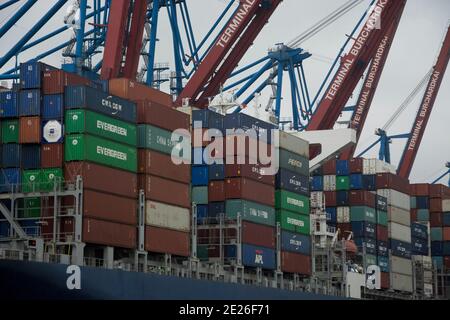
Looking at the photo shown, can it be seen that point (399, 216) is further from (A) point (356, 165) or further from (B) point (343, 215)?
(B) point (343, 215)

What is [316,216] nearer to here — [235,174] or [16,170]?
[235,174]

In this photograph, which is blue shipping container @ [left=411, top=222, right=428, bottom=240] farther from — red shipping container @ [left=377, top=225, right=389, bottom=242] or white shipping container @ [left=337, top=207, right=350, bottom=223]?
white shipping container @ [left=337, top=207, right=350, bottom=223]

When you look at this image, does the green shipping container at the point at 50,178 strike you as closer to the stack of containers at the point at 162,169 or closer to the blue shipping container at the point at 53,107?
the blue shipping container at the point at 53,107

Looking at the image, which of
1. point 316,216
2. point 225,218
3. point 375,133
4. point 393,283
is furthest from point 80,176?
point 375,133

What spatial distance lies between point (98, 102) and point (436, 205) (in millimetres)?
50626

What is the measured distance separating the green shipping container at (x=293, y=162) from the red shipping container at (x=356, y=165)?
37.2 ft

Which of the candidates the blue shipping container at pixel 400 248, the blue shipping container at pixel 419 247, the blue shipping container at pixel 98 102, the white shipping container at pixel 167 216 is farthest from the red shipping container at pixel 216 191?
the blue shipping container at pixel 419 247

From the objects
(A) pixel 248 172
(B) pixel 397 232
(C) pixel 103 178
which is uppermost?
(A) pixel 248 172

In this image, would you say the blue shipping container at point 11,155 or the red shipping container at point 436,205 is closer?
the blue shipping container at point 11,155

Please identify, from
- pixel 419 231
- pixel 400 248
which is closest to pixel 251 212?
pixel 400 248

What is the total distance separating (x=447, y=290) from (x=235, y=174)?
123 ft

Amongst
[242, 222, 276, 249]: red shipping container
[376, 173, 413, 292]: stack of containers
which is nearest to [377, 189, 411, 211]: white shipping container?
[376, 173, 413, 292]: stack of containers

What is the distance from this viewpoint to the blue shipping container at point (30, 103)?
42.0m

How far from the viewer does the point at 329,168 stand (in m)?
72.1
